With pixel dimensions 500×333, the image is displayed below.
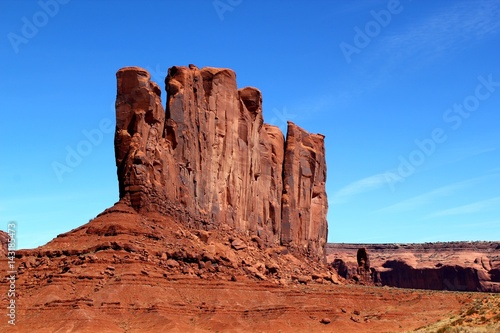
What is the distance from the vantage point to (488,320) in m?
52.0

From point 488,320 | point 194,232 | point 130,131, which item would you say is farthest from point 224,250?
point 488,320

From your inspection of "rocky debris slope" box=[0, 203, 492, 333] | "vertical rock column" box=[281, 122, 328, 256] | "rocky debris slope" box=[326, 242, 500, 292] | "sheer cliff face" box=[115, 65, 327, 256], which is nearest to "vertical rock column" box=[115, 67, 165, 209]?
"sheer cliff face" box=[115, 65, 327, 256]

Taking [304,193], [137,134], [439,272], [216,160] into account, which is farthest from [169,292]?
[439,272]

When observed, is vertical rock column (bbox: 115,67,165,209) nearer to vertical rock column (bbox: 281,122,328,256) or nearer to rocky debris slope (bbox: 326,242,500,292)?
vertical rock column (bbox: 281,122,328,256)

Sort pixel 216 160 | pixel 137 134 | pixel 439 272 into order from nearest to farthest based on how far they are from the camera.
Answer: pixel 137 134 < pixel 216 160 < pixel 439 272

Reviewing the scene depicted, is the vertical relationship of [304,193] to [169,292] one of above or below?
above

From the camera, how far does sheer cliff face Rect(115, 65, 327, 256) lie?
8712cm

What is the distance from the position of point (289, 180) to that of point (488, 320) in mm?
70414

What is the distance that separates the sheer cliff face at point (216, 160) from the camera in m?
87.1

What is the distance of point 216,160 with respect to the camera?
331 ft

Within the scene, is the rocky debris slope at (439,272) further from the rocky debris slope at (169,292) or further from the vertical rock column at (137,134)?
the vertical rock column at (137,134)

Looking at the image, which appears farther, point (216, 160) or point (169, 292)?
point (216, 160)

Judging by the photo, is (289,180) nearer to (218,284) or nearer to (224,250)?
(224,250)

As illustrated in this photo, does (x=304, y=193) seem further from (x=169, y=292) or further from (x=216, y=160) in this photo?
(x=169, y=292)
